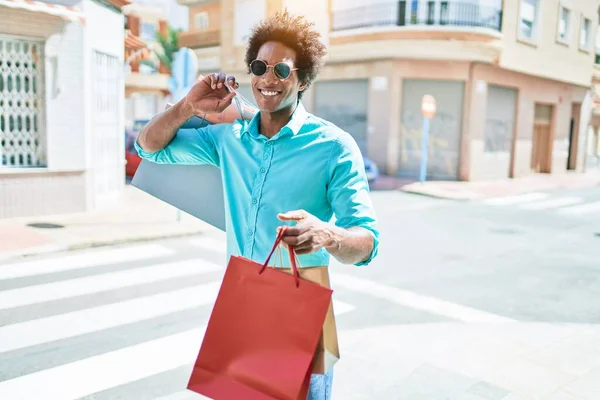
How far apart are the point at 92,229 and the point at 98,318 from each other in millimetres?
4333

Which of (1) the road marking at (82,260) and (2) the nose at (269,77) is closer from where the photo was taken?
(2) the nose at (269,77)

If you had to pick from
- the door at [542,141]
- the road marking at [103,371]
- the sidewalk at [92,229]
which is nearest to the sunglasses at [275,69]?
the road marking at [103,371]

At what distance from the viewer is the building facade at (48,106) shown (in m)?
10.2

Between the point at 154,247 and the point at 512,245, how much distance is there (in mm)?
5793

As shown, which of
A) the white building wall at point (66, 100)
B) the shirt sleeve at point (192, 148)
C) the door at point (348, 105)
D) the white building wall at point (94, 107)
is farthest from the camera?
the door at point (348, 105)

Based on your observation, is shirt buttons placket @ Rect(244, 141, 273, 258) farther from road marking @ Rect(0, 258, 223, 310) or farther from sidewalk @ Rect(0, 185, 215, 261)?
sidewalk @ Rect(0, 185, 215, 261)

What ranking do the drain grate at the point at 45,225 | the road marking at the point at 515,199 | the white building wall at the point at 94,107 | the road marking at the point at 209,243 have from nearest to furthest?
the road marking at the point at 209,243, the drain grate at the point at 45,225, the white building wall at the point at 94,107, the road marking at the point at 515,199

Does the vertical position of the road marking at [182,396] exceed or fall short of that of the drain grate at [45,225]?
it falls short

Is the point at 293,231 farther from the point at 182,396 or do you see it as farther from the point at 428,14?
the point at 428,14

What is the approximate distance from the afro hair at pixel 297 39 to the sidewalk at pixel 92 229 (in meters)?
6.60

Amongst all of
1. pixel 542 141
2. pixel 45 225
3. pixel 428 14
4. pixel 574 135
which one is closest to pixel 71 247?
pixel 45 225

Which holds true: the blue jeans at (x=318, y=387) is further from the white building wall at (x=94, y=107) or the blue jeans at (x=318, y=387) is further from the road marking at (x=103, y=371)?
the white building wall at (x=94, y=107)

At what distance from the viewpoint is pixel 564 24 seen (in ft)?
83.1

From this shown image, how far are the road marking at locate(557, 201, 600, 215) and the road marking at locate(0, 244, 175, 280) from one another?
1005cm
